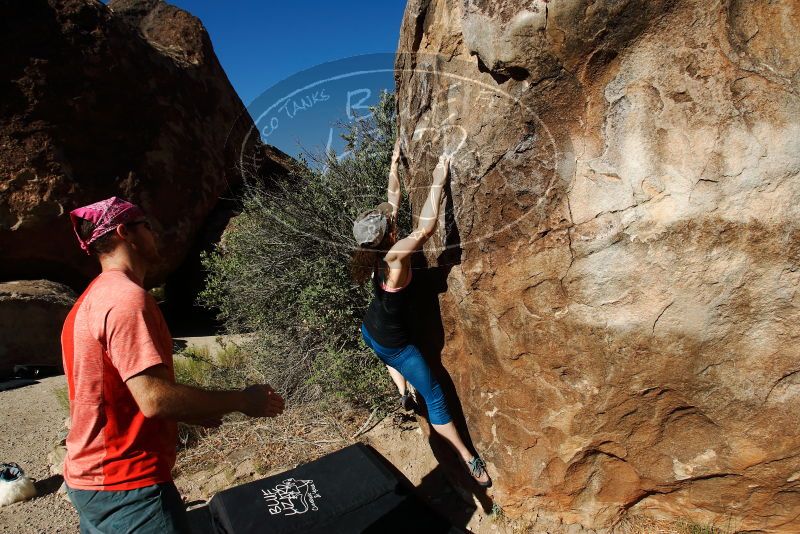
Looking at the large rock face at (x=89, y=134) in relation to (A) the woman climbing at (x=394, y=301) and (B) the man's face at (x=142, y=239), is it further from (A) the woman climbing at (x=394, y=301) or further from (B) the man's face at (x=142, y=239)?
(B) the man's face at (x=142, y=239)

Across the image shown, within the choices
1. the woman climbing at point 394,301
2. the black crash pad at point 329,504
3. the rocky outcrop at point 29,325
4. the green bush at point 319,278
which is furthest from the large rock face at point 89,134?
the woman climbing at point 394,301

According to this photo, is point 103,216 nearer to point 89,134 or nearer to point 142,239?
point 142,239

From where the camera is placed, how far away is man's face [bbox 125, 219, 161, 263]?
1848mm

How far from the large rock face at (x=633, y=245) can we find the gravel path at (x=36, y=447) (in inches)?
114

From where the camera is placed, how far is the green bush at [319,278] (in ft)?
14.0

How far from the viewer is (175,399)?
161 cm

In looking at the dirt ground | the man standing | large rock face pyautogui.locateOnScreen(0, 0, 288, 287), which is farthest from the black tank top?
large rock face pyautogui.locateOnScreen(0, 0, 288, 287)

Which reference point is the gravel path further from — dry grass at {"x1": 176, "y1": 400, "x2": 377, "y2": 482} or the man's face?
the man's face

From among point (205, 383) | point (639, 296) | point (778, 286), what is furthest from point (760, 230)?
point (205, 383)

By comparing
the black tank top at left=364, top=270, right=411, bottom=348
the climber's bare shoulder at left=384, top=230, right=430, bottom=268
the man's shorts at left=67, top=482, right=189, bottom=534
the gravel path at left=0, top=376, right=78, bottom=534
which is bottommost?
the gravel path at left=0, top=376, right=78, bottom=534

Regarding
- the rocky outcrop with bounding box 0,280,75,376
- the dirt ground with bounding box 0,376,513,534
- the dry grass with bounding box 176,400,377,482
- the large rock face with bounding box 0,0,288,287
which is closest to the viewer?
the dirt ground with bounding box 0,376,513,534

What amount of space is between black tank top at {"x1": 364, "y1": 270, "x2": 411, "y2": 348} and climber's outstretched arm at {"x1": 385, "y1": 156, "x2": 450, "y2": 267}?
181mm

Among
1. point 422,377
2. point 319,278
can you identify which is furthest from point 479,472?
point 319,278

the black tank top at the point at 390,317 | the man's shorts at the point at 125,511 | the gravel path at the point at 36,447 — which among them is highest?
the black tank top at the point at 390,317
